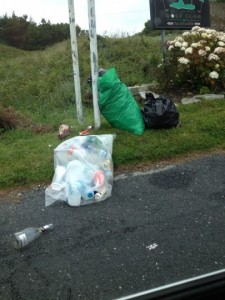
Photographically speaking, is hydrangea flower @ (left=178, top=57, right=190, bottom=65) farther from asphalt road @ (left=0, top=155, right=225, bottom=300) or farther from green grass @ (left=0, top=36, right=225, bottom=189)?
asphalt road @ (left=0, top=155, right=225, bottom=300)

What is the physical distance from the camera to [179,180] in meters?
3.95

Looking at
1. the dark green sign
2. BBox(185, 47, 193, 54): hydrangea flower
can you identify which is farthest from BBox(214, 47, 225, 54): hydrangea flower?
the dark green sign

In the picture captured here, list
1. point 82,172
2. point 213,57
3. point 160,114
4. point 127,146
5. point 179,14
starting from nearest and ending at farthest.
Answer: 1. point 82,172
2. point 127,146
3. point 160,114
4. point 213,57
5. point 179,14

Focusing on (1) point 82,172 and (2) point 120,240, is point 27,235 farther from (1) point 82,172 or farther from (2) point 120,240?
(1) point 82,172

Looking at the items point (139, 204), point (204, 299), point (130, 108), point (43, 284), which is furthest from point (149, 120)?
point (204, 299)

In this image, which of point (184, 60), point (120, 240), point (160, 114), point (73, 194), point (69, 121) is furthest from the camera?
point (184, 60)

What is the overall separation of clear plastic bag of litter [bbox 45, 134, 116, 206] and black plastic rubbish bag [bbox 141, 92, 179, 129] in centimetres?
91

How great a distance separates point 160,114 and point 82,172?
1.65 metres

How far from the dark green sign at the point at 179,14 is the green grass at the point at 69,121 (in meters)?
1.27

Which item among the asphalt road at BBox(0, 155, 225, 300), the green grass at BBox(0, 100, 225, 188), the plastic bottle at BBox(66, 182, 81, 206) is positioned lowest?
the asphalt road at BBox(0, 155, 225, 300)

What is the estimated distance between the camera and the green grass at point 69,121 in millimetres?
4449

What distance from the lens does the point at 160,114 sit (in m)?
4.91

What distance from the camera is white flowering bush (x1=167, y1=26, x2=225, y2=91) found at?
21.8 ft

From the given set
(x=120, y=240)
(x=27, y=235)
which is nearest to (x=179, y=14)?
(x=120, y=240)
